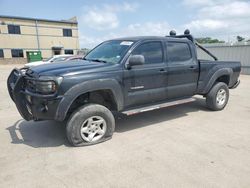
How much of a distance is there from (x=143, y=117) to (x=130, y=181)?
267 cm

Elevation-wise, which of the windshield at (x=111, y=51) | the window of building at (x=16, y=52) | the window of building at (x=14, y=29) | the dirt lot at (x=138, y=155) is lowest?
the dirt lot at (x=138, y=155)

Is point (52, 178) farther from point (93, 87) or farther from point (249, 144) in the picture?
point (249, 144)

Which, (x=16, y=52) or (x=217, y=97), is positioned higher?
(x=16, y=52)

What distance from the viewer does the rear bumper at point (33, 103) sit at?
3.40 m

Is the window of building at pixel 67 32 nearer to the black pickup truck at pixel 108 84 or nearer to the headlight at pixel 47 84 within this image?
the black pickup truck at pixel 108 84

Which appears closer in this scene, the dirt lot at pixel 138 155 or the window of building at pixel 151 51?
the dirt lot at pixel 138 155

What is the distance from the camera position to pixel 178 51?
16.5 feet

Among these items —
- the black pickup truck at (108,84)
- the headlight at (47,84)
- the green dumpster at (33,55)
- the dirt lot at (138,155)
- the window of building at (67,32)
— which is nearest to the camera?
the dirt lot at (138,155)

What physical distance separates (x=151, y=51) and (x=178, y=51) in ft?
2.86

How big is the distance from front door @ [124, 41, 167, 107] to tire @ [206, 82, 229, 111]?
1.74m

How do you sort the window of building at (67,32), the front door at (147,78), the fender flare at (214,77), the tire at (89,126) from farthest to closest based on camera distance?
the window of building at (67,32), the fender flare at (214,77), the front door at (147,78), the tire at (89,126)

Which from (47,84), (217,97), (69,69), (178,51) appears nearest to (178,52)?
(178,51)

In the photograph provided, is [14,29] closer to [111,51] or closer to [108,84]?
[111,51]

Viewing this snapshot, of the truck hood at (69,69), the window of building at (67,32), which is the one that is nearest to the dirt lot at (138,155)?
the truck hood at (69,69)
